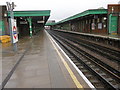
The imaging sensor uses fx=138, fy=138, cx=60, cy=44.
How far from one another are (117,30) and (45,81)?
79.0ft

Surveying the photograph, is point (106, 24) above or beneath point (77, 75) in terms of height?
above

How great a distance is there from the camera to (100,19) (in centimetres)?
2838

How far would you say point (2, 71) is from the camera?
5.94 metres

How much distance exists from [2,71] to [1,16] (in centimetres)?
1835

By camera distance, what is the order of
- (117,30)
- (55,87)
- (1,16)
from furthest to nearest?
(117,30) < (1,16) < (55,87)

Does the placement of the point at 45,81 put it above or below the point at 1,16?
below

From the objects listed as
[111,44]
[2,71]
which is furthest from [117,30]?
[2,71]

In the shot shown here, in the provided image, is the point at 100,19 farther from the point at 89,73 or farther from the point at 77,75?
the point at 77,75

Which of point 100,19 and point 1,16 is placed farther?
point 100,19

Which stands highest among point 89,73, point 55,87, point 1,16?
point 1,16

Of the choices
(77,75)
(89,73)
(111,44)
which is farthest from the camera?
(111,44)

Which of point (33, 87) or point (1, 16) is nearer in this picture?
point (33, 87)

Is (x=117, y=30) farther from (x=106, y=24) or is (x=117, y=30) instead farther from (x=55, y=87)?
(x=55, y=87)

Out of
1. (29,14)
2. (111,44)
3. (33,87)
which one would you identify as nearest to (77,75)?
(33,87)
